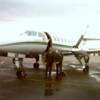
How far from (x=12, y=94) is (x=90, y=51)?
13.1 m

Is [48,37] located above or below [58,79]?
above

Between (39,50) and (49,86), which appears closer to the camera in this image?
(49,86)

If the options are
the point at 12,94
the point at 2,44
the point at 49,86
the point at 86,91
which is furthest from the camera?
the point at 2,44

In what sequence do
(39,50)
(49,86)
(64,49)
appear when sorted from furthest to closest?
(64,49) → (39,50) → (49,86)

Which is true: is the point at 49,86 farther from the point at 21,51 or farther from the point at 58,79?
the point at 21,51

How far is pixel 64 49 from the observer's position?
76.9ft

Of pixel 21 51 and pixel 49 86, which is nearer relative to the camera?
pixel 49 86

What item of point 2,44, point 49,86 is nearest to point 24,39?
point 2,44

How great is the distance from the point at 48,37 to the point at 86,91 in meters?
8.23

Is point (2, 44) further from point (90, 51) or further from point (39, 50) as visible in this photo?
point (90, 51)

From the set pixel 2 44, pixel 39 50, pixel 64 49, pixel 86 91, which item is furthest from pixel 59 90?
pixel 64 49

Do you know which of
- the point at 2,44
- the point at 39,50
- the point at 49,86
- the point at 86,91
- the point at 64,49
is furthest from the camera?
the point at 64,49

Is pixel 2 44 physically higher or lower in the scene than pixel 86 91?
higher

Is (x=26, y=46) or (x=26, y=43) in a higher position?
(x=26, y=43)
